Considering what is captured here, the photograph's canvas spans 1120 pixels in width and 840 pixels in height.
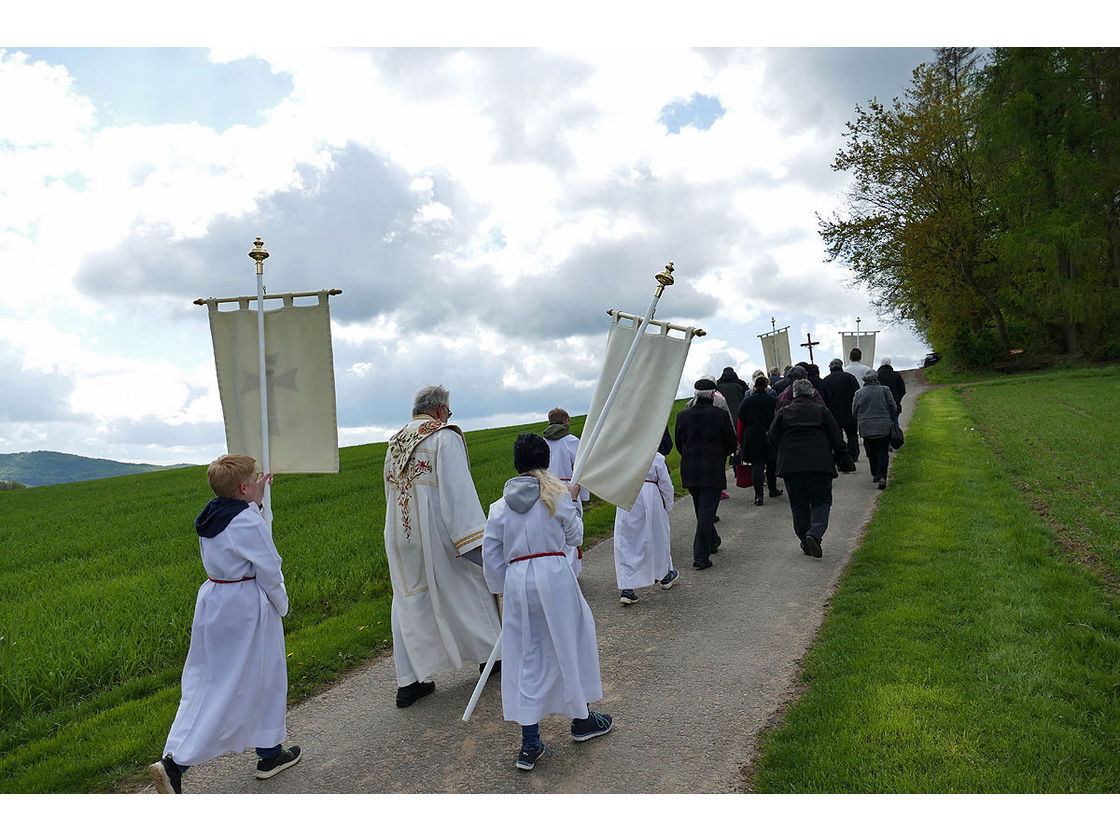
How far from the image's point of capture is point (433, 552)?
6156 millimetres

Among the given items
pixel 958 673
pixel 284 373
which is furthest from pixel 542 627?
pixel 958 673

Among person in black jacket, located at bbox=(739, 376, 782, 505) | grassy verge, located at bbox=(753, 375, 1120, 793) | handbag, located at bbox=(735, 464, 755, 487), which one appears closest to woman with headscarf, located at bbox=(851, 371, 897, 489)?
person in black jacket, located at bbox=(739, 376, 782, 505)

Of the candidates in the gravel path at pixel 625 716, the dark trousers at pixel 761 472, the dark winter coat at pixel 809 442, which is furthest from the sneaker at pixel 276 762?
the dark trousers at pixel 761 472

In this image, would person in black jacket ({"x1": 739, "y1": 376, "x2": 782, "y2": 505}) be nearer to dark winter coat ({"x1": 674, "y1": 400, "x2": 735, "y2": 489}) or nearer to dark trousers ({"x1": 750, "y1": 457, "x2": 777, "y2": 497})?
dark trousers ({"x1": 750, "y1": 457, "x2": 777, "y2": 497})

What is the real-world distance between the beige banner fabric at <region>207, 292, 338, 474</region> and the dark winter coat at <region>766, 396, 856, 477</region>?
243 inches

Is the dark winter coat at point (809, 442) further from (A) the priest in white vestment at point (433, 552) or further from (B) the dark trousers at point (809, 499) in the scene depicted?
(A) the priest in white vestment at point (433, 552)

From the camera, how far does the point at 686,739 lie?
5082 millimetres

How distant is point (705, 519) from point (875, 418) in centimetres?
555

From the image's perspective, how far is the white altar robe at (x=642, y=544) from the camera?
8.45m

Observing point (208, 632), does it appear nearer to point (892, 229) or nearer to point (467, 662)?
point (467, 662)

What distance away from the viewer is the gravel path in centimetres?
476

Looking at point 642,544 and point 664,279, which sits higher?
point 664,279

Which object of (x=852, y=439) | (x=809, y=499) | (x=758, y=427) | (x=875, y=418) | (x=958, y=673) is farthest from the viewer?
(x=852, y=439)

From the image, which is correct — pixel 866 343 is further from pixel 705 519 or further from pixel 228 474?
pixel 228 474
